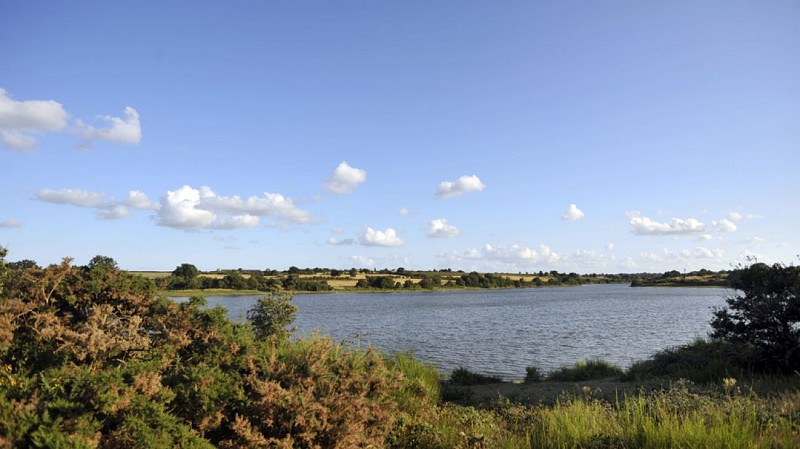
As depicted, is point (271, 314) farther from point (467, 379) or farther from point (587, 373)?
point (587, 373)

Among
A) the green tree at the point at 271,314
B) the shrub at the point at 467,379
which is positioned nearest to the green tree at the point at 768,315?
the shrub at the point at 467,379

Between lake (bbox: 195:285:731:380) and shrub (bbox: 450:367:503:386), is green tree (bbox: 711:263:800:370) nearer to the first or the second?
lake (bbox: 195:285:731:380)

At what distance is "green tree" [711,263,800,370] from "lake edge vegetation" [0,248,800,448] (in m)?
6.85

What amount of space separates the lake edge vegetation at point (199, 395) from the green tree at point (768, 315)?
6850mm

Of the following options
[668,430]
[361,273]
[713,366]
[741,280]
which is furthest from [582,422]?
[361,273]

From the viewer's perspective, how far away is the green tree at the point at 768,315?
42.1ft

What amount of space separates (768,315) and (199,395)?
14368 mm

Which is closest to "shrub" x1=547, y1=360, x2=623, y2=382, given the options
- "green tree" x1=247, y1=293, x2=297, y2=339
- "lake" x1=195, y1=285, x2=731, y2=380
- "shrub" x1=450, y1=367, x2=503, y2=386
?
"shrub" x1=450, y1=367, x2=503, y2=386

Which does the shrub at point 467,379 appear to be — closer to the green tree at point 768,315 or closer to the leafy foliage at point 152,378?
the green tree at point 768,315

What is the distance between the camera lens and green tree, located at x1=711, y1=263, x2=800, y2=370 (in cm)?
1284

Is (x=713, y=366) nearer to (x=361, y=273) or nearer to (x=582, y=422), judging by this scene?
(x=582, y=422)

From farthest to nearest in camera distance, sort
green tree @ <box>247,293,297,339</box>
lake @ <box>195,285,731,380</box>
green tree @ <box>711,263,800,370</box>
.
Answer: lake @ <box>195,285,731,380</box> < green tree @ <box>247,293,297,339</box> < green tree @ <box>711,263,800,370</box>

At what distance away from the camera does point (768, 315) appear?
43.3 feet

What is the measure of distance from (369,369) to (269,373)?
1.47 metres
